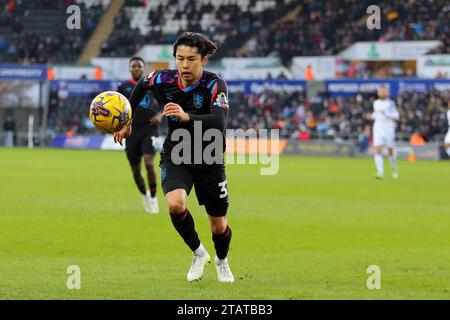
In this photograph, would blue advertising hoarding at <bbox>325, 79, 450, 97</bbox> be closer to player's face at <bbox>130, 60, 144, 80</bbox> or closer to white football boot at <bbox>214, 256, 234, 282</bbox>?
player's face at <bbox>130, 60, 144, 80</bbox>

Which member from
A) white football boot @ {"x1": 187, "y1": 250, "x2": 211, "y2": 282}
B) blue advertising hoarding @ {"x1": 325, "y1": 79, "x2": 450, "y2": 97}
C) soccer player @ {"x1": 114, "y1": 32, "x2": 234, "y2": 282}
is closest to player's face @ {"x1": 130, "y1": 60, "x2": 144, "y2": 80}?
soccer player @ {"x1": 114, "y1": 32, "x2": 234, "y2": 282}

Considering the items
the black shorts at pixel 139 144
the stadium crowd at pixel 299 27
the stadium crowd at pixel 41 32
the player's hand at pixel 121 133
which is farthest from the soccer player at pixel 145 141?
the stadium crowd at pixel 41 32

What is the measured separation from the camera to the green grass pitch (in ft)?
30.2

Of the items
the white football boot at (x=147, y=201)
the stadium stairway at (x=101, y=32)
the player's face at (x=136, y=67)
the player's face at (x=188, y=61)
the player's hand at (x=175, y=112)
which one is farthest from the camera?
the stadium stairway at (x=101, y=32)

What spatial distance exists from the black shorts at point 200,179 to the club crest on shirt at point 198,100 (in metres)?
0.62

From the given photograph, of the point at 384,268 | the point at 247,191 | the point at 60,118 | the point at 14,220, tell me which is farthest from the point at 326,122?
the point at 384,268

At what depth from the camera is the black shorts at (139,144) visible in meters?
17.2

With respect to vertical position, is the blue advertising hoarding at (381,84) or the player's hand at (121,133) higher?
the blue advertising hoarding at (381,84)

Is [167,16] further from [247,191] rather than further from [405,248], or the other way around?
[405,248]

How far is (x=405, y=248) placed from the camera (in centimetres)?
1280

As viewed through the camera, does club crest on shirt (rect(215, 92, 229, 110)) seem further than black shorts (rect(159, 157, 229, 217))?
No

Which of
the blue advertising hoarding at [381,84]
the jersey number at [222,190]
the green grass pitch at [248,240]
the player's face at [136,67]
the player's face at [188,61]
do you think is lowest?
the green grass pitch at [248,240]

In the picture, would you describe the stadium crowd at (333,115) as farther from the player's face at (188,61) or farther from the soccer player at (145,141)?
the player's face at (188,61)

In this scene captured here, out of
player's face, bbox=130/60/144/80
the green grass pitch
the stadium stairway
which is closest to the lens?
the green grass pitch
